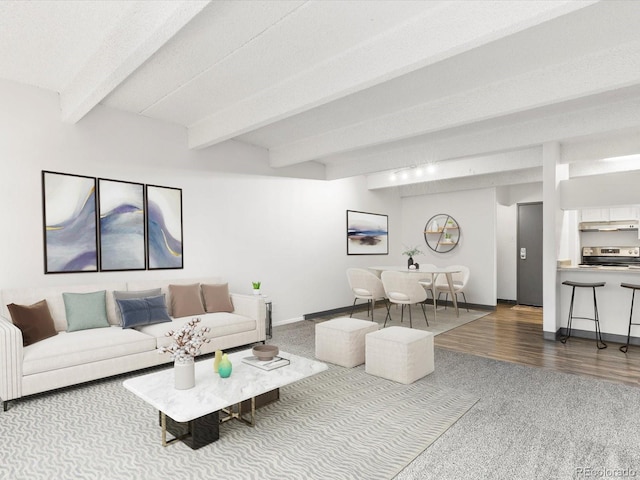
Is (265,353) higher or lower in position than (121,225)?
lower

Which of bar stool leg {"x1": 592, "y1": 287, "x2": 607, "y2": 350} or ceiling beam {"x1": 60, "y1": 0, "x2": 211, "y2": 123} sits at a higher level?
ceiling beam {"x1": 60, "y1": 0, "x2": 211, "y2": 123}

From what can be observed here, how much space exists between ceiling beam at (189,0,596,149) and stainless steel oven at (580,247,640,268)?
6.24 m

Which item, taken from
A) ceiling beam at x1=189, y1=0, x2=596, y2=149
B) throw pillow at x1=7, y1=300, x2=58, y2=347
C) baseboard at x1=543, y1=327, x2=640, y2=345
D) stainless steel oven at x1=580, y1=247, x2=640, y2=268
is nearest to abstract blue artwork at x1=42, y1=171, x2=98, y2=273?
throw pillow at x1=7, y1=300, x2=58, y2=347

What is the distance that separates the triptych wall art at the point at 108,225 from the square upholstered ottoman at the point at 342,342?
6.87 feet

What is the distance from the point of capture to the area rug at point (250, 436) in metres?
2.15

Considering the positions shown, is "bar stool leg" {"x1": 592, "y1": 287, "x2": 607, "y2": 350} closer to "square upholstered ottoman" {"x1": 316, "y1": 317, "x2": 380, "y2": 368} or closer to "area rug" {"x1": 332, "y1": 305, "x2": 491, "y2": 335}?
"area rug" {"x1": 332, "y1": 305, "x2": 491, "y2": 335}

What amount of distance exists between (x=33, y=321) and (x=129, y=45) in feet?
7.98

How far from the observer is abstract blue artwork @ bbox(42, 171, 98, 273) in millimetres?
3836

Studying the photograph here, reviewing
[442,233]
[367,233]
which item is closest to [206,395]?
[367,233]

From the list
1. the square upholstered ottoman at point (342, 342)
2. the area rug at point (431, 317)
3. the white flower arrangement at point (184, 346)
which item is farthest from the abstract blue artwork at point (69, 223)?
the area rug at point (431, 317)

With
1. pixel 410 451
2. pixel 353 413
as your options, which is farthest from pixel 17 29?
pixel 410 451

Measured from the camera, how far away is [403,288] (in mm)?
5707

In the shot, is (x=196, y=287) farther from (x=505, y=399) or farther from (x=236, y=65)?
(x=505, y=399)

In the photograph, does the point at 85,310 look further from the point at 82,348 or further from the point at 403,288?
the point at 403,288
